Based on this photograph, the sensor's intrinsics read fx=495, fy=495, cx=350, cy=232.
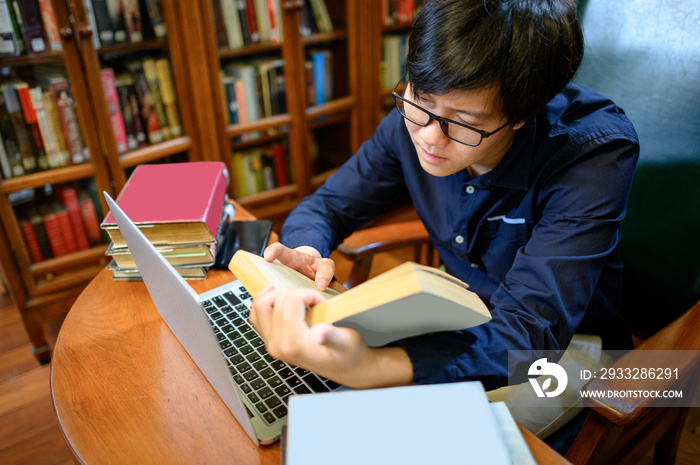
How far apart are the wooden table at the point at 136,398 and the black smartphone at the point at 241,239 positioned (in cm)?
11

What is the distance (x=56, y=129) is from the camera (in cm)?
174

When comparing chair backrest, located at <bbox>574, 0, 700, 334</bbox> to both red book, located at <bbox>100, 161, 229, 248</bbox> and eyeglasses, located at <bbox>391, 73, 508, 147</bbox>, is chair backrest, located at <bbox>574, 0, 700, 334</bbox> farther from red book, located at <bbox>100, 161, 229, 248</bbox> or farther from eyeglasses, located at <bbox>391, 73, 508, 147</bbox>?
red book, located at <bbox>100, 161, 229, 248</bbox>

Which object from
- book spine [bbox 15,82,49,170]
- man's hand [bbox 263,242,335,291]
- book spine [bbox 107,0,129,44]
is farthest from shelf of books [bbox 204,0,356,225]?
man's hand [bbox 263,242,335,291]

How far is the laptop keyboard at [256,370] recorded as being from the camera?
73 centimetres

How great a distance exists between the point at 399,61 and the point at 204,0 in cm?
109

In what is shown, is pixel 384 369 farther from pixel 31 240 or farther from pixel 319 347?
pixel 31 240

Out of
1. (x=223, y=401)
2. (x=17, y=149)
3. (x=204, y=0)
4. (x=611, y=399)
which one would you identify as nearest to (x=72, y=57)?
(x=17, y=149)

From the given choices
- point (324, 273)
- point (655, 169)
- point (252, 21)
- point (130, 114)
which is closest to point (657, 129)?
point (655, 169)

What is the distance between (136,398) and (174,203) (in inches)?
16.0

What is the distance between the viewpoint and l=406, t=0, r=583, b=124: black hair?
2.53 feet

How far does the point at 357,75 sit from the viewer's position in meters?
2.37

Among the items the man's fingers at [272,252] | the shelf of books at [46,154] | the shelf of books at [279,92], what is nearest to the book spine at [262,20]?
the shelf of books at [279,92]

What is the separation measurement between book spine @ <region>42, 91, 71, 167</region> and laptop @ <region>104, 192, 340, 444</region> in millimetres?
1162

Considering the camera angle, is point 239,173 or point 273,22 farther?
point 239,173
